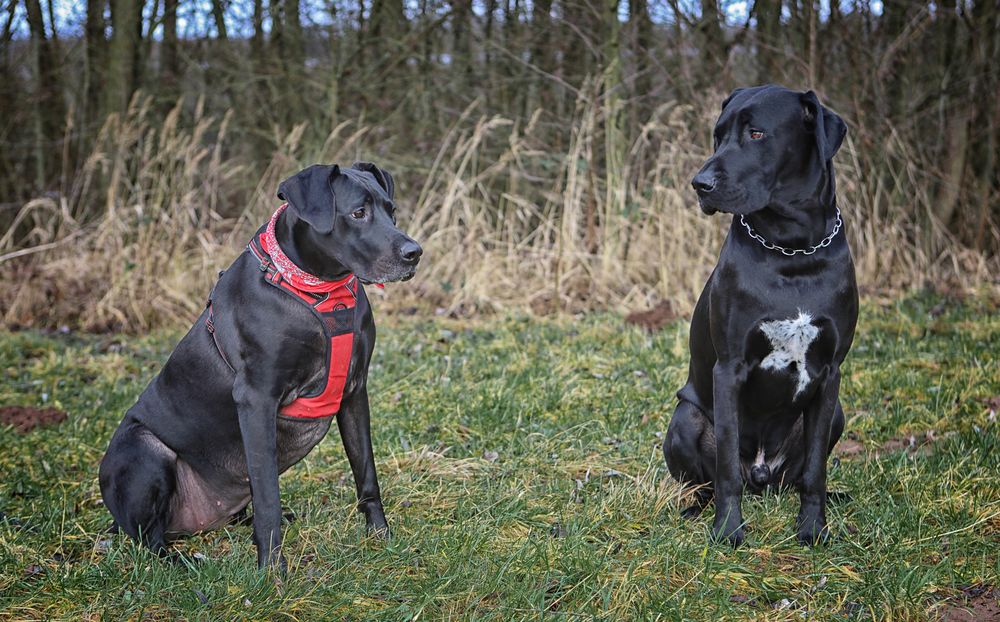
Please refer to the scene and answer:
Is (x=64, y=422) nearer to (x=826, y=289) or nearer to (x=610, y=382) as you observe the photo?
(x=610, y=382)

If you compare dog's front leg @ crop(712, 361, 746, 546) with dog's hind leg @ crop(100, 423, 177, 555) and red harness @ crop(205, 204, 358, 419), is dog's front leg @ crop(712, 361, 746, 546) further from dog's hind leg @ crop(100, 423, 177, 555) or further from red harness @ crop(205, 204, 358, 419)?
dog's hind leg @ crop(100, 423, 177, 555)

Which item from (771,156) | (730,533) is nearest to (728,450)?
(730,533)

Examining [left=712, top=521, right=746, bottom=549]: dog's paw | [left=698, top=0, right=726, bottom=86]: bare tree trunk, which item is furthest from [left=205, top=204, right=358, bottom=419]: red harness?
[left=698, top=0, right=726, bottom=86]: bare tree trunk

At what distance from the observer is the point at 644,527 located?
315cm

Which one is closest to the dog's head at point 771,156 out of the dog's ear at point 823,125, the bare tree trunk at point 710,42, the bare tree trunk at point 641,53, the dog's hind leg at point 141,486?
the dog's ear at point 823,125

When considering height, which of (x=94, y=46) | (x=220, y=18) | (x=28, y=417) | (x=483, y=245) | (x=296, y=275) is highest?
(x=220, y=18)

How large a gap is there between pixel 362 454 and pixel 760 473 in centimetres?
149

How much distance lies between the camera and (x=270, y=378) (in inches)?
111

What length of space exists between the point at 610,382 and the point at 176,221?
4.37 meters

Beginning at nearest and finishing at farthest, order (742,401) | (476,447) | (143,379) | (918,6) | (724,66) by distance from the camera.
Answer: (742,401) < (476,447) < (143,379) < (724,66) < (918,6)

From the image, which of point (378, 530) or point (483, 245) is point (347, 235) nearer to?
point (378, 530)

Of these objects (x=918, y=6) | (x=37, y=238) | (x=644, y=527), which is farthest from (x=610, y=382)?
(x=37, y=238)

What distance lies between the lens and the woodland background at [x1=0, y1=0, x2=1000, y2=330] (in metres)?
7.45

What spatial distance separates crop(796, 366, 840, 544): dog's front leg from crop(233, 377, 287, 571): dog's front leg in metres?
1.79
